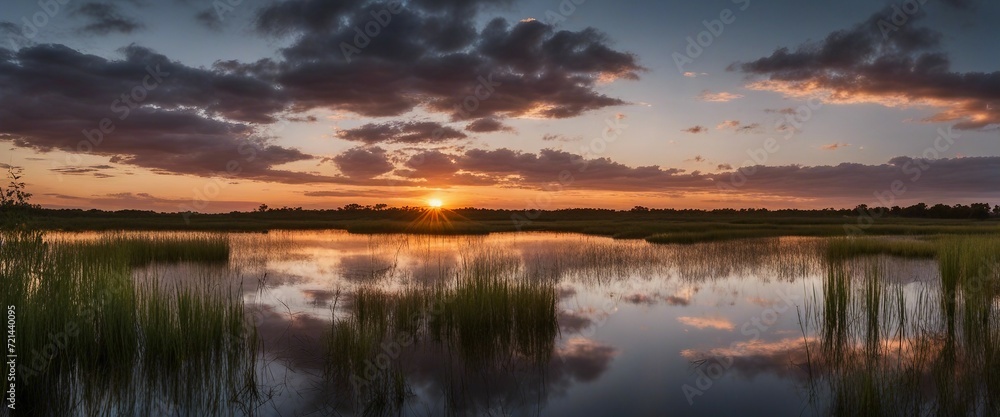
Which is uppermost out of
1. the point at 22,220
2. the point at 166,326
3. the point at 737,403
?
the point at 22,220

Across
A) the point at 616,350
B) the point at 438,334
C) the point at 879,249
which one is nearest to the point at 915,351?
the point at 616,350

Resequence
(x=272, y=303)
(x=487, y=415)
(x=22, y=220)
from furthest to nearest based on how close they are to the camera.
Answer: (x=272, y=303) → (x=22, y=220) → (x=487, y=415)

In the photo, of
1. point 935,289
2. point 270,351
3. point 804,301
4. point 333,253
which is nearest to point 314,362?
point 270,351

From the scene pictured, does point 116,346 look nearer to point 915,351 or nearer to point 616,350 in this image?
point 616,350

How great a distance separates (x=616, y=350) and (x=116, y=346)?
8.08m

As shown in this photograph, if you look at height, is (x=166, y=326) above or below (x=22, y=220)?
below

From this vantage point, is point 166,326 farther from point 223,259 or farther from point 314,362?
point 223,259

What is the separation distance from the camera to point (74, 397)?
664 centimetres

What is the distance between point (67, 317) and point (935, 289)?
62.5 feet

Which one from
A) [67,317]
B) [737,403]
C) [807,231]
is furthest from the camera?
[807,231]

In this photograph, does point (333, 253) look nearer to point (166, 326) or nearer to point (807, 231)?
point (166, 326)

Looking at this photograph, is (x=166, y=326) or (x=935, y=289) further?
(x=935, y=289)

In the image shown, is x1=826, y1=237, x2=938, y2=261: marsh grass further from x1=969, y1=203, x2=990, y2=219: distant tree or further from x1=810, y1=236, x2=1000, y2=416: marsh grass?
x1=969, y1=203, x2=990, y2=219: distant tree

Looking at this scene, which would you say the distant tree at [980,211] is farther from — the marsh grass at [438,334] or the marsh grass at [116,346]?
the marsh grass at [116,346]
